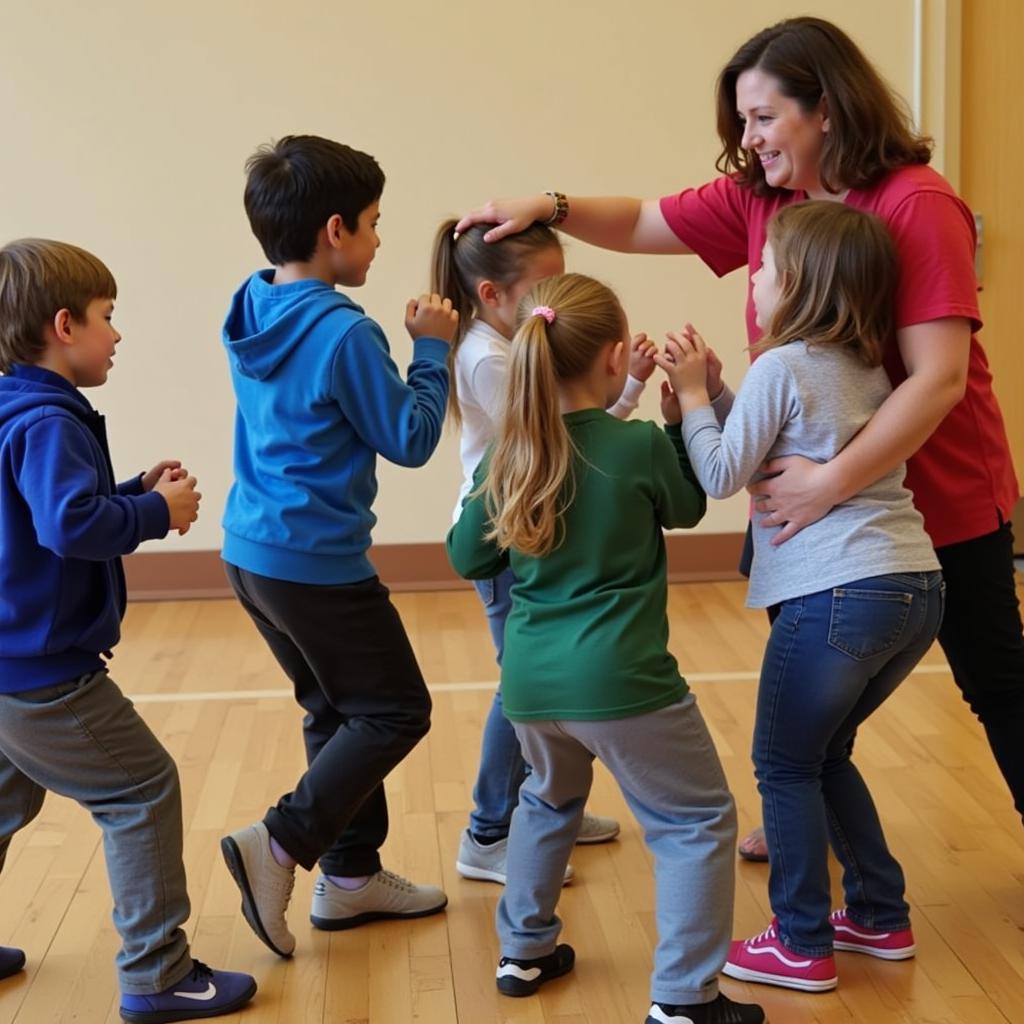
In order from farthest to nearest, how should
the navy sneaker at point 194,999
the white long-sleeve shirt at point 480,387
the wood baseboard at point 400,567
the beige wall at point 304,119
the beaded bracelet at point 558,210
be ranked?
the wood baseboard at point 400,567 < the beige wall at point 304,119 < the beaded bracelet at point 558,210 < the white long-sleeve shirt at point 480,387 < the navy sneaker at point 194,999

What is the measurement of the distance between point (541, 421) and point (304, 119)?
9.51 feet

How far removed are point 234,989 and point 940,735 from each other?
68.3 inches

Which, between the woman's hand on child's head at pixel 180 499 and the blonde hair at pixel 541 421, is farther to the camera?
the woman's hand on child's head at pixel 180 499

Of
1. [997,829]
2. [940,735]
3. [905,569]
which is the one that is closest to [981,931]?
[997,829]

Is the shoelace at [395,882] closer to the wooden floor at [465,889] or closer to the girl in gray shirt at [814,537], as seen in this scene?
the wooden floor at [465,889]

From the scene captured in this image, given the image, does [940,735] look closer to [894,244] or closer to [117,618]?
[894,244]

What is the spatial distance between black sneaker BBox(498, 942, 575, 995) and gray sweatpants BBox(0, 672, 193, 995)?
0.46m

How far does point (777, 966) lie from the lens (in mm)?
2123

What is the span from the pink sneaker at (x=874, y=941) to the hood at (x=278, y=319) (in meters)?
1.17

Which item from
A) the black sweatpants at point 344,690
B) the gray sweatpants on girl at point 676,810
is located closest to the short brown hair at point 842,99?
the gray sweatpants on girl at point 676,810

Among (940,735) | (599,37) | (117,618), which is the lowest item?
(940,735)

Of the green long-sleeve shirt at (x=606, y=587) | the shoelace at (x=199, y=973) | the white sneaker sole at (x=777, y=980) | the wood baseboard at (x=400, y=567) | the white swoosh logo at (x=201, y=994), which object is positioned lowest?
the wood baseboard at (x=400, y=567)

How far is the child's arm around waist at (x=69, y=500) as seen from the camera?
187 cm

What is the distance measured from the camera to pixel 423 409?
84.2 inches
